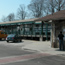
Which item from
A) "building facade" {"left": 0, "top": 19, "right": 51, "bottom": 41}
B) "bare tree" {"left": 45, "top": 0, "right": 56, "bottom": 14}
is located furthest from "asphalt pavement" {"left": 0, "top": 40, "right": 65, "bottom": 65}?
"bare tree" {"left": 45, "top": 0, "right": 56, "bottom": 14}

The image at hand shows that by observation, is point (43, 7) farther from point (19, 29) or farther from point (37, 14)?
point (19, 29)

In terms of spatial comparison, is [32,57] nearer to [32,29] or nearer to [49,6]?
[32,29]

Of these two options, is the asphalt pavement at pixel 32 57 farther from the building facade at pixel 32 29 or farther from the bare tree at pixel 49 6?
the bare tree at pixel 49 6

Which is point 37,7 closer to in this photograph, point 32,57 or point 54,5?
point 54,5

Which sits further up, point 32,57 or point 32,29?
point 32,29

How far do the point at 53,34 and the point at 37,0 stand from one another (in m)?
48.0

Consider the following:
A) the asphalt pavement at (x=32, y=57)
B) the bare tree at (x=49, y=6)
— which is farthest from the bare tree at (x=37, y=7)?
the asphalt pavement at (x=32, y=57)

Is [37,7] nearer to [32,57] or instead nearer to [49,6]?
[49,6]

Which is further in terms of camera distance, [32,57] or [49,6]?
[49,6]

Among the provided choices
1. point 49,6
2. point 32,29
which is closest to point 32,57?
point 32,29

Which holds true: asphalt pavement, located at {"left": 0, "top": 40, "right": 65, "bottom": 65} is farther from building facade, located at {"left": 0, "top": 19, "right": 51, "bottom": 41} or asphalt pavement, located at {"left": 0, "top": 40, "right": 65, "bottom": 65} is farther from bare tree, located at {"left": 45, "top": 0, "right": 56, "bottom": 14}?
bare tree, located at {"left": 45, "top": 0, "right": 56, "bottom": 14}

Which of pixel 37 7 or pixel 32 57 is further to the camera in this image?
pixel 37 7

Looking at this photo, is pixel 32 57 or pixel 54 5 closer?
pixel 32 57

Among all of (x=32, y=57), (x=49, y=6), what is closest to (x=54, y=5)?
(x=49, y=6)
